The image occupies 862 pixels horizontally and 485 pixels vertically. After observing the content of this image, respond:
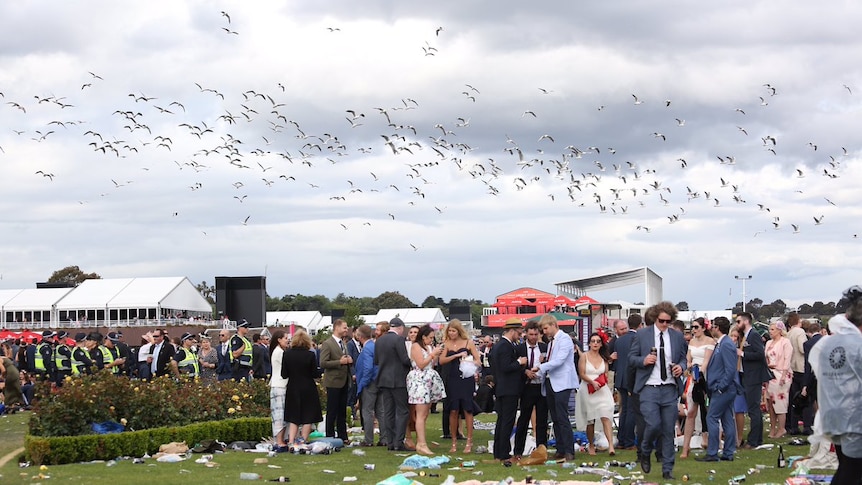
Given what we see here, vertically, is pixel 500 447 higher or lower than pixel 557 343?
lower

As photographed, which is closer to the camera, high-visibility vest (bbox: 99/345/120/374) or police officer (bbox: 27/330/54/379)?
high-visibility vest (bbox: 99/345/120/374)

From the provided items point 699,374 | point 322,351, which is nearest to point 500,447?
point 699,374

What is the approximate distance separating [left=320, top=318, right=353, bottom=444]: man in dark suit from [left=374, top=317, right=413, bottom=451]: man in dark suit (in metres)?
0.63

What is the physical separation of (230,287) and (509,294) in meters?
22.9

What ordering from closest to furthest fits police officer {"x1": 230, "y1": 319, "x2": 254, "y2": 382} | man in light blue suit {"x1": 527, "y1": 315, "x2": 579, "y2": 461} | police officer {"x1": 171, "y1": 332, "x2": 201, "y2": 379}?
man in light blue suit {"x1": 527, "y1": 315, "x2": 579, "y2": 461}
police officer {"x1": 230, "y1": 319, "x2": 254, "y2": 382}
police officer {"x1": 171, "y1": 332, "x2": 201, "y2": 379}

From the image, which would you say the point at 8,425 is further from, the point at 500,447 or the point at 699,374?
the point at 699,374

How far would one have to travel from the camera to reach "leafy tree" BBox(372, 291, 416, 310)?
151375 millimetres

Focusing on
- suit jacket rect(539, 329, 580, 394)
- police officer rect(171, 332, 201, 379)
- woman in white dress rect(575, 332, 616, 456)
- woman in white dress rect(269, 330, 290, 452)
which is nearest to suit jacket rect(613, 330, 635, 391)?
woman in white dress rect(575, 332, 616, 456)

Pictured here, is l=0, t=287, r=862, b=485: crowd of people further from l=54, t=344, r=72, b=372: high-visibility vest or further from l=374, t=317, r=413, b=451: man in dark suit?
l=54, t=344, r=72, b=372: high-visibility vest

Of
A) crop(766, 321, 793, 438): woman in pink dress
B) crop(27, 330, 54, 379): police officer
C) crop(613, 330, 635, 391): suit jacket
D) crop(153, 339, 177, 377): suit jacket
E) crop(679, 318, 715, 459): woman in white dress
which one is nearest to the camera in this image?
crop(679, 318, 715, 459): woman in white dress

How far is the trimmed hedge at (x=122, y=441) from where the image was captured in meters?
14.0

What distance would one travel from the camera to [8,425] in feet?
67.6

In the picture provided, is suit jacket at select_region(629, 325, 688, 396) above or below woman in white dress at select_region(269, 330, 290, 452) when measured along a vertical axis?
above

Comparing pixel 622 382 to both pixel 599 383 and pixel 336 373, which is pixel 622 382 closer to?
pixel 599 383
